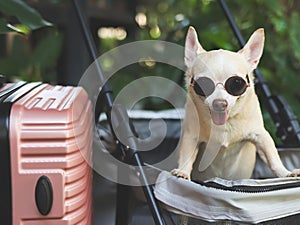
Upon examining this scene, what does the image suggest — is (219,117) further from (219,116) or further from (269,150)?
(269,150)

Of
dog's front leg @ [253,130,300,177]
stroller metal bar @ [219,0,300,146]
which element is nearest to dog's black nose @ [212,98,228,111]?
dog's front leg @ [253,130,300,177]

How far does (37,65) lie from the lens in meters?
1.60

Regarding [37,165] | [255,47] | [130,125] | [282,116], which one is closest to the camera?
[37,165]

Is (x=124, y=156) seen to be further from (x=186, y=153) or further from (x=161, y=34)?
(x=161, y=34)

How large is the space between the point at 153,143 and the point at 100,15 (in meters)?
0.96

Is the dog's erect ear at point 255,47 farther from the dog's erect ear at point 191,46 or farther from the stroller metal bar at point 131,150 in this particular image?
the stroller metal bar at point 131,150

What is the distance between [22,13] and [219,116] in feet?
1.83

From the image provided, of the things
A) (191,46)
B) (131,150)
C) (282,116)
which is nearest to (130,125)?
(131,150)

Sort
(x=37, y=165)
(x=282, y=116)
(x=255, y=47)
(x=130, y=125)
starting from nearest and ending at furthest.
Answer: (x=37, y=165)
(x=255, y=47)
(x=130, y=125)
(x=282, y=116)

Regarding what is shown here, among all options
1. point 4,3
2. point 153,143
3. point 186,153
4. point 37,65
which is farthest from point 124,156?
point 37,65

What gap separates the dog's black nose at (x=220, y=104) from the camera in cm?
59

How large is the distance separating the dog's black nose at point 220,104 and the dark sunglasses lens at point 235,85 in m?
0.02

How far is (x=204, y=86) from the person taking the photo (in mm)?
612

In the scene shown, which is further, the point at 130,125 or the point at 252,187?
the point at 130,125
